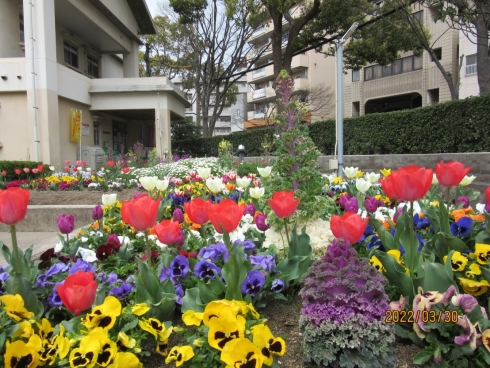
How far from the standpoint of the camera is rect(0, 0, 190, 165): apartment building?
12.7 metres

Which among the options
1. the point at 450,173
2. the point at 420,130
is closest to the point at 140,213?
the point at 450,173

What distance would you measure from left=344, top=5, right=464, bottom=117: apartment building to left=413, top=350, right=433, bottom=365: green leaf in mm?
23693

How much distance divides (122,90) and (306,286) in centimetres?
1661

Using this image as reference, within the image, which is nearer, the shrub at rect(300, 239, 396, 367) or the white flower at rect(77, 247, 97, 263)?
the shrub at rect(300, 239, 396, 367)

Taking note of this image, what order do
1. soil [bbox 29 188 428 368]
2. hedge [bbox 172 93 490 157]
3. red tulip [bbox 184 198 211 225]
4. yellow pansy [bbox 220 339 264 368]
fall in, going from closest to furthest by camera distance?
yellow pansy [bbox 220 339 264 368]
soil [bbox 29 188 428 368]
red tulip [bbox 184 198 211 225]
hedge [bbox 172 93 490 157]

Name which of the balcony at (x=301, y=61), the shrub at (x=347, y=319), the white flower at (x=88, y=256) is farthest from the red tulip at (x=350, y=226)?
the balcony at (x=301, y=61)

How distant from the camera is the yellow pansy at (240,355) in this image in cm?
118

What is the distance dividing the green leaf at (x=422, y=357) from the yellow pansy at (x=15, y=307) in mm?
1475

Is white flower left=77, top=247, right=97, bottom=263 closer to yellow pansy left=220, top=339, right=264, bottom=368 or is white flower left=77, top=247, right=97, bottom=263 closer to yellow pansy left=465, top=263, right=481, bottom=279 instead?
yellow pansy left=220, top=339, right=264, bottom=368

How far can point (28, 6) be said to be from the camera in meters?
12.4

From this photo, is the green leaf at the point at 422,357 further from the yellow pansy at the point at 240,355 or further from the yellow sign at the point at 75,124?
the yellow sign at the point at 75,124

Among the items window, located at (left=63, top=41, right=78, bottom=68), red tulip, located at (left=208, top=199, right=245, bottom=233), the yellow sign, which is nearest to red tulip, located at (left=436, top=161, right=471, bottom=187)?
red tulip, located at (left=208, top=199, right=245, bottom=233)
